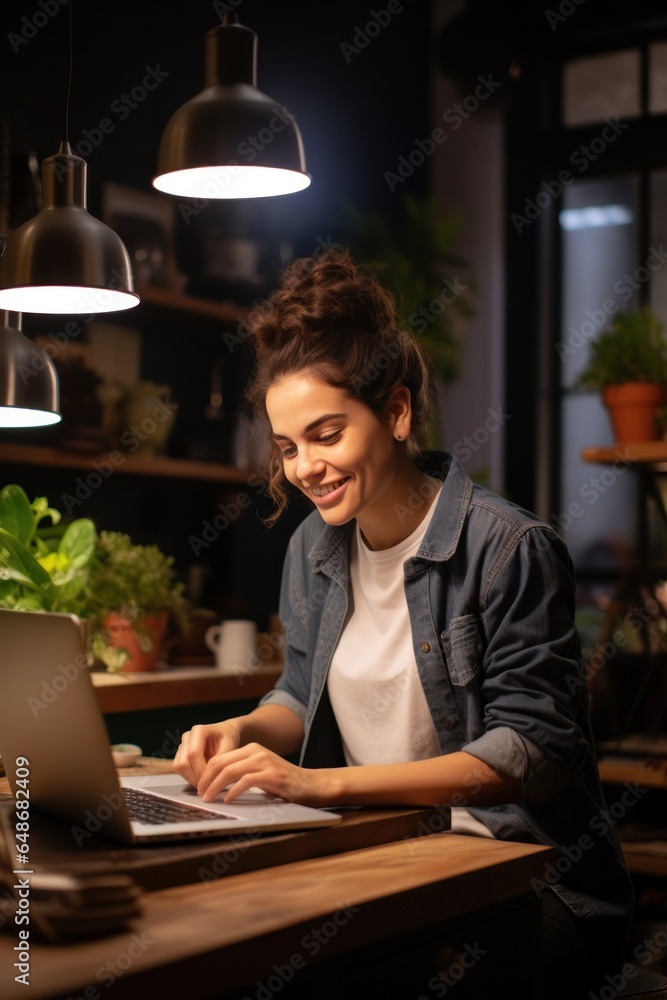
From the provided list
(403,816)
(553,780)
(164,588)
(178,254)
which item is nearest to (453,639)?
(553,780)

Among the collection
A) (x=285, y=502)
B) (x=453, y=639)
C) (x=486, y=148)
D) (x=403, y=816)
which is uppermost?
(x=486, y=148)

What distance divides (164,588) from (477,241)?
110 inches

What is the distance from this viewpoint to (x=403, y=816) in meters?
1.31

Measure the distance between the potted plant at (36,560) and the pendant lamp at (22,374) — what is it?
34 cm

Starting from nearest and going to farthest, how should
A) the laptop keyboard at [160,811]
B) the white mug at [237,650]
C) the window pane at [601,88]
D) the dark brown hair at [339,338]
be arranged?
the laptop keyboard at [160,811]
the dark brown hair at [339,338]
the white mug at [237,650]
the window pane at [601,88]

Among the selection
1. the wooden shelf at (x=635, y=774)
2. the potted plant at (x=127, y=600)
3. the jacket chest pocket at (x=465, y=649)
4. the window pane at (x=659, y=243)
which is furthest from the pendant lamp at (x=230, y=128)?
the window pane at (x=659, y=243)

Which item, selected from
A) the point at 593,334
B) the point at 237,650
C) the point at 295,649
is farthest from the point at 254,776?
the point at 593,334

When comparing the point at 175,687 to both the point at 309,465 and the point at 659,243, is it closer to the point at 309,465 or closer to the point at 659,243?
the point at 309,465

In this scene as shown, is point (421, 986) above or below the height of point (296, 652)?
below

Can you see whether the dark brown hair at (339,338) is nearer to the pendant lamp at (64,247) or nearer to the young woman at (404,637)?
the young woman at (404,637)

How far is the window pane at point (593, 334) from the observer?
495 centimetres

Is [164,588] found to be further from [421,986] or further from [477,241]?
[477,241]

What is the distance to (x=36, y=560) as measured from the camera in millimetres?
2438

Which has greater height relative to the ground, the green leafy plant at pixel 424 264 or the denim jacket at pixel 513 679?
the green leafy plant at pixel 424 264
